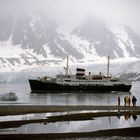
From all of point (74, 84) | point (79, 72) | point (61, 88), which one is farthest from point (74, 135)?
point (79, 72)

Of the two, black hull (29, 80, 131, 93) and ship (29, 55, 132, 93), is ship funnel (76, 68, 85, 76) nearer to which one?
ship (29, 55, 132, 93)

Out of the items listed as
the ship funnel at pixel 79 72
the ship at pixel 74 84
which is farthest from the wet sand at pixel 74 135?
the ship funnel at pixel 79 72

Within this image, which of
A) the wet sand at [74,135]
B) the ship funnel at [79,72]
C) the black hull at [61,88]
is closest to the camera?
the wet sand at [74,135]

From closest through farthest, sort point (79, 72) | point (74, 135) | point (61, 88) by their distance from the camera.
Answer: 1. point (74, 135)
2. point (61, 88)
3. point (79, 72)

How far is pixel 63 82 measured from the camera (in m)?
135

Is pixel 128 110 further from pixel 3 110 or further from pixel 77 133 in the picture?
pixel 77 133

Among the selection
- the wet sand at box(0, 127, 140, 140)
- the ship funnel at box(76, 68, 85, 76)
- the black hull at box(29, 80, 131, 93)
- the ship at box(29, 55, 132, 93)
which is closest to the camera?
the wet sand at box(0, 127, 140, 140)

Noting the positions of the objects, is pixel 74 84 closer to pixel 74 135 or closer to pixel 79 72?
pixel 79 72

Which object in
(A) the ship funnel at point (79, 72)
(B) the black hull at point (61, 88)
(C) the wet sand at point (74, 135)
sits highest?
(C) the wet sand at point (74, 135)

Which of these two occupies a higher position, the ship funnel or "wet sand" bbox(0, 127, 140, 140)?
"wet sand" bbox(0, 127, 140, 140)

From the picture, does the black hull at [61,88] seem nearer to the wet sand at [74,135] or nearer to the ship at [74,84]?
the ship at [74,84]

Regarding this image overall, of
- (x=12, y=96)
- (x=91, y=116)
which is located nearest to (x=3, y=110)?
(x=91, y=116)

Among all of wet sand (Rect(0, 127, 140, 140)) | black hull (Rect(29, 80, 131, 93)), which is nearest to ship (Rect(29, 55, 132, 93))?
black hull (Rect(29, 80, 131, 93))

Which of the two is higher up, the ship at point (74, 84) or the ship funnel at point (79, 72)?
the ship funnel at point (79, 72)
